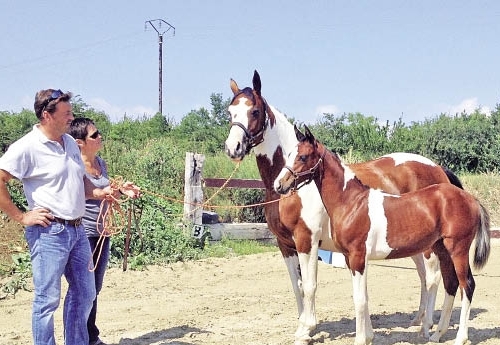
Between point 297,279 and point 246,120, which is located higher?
point 246,120

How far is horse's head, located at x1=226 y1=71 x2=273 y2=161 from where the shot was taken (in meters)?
5.04

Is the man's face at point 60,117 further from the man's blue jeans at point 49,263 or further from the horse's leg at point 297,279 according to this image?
the horse's leg at point 297,279

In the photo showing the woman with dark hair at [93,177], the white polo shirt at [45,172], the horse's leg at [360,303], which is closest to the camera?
the white polo shirt at [45,172]

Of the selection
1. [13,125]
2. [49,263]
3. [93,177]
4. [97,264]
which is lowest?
[97,264]

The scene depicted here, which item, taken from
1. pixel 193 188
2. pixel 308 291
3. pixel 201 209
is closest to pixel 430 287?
pixel 308 291

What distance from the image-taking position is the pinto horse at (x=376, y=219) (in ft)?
15.3

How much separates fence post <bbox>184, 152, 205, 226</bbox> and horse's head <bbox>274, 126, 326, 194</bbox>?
16.9ft

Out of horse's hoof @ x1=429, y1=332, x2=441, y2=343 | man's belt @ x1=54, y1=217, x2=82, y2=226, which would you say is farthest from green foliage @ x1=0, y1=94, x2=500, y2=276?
horse's hoof @ x1=429, y1=332, x2=441, y2=343

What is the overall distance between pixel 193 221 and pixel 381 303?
4008 mm

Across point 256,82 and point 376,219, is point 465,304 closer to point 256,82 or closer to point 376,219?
point 376,219

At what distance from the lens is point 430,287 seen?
568 cm

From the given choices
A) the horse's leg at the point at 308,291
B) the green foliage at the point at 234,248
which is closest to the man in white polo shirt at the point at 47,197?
the horse's leg at the point at 308,291

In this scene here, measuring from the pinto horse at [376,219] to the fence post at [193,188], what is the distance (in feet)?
16.7

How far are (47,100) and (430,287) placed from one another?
388 cm
